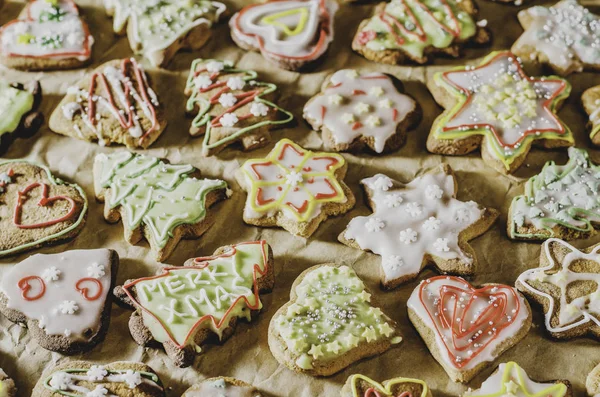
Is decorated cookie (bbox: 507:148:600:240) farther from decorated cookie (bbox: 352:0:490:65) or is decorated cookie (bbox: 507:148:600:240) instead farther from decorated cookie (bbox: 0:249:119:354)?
decorated cookie (bbox: 0:249:119:354)

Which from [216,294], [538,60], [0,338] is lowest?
[0,338]

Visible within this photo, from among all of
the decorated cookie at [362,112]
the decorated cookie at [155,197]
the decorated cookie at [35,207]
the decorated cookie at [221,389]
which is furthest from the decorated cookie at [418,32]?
the decorated cookie at [221,389]

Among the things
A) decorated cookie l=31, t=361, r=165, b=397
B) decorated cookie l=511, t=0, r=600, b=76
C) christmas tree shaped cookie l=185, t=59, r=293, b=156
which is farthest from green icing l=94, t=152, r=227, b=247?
decorated cookie l=511, t=0, r=600, b=76

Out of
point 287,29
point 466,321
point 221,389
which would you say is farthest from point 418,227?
point 287,29

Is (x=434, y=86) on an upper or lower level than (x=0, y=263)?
upper

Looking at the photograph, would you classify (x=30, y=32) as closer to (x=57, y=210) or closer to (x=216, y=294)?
(x=57, y=210)

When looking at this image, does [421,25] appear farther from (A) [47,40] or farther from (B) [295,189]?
(A) [47,40]

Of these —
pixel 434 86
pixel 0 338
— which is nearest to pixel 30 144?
pixel 0 338
